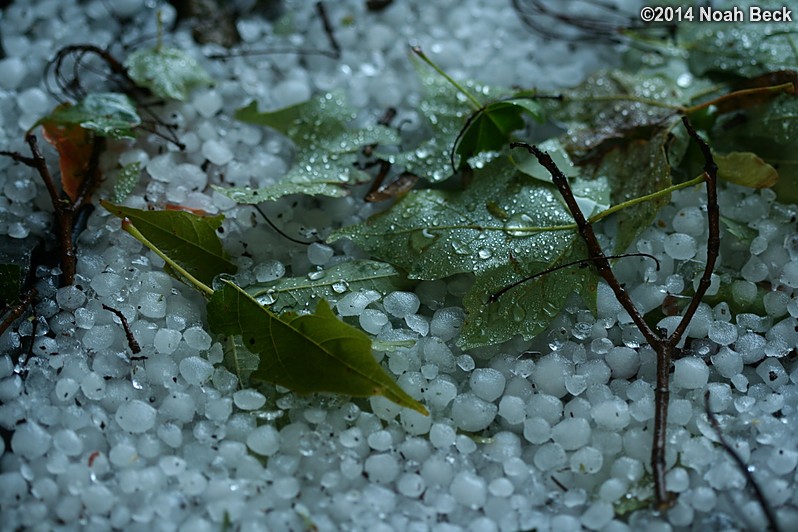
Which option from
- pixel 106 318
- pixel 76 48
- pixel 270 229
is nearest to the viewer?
pixel 106 318

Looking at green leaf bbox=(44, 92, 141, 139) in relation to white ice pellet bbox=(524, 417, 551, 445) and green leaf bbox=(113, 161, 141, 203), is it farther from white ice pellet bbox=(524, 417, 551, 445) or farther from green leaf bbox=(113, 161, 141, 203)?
white ice pellet bbox=(524, 417, 551, 445)

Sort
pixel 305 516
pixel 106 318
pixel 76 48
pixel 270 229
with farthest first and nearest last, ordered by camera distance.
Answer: pixel 76 48
pixel 270 229
pixel 106 318
pixel 305 516

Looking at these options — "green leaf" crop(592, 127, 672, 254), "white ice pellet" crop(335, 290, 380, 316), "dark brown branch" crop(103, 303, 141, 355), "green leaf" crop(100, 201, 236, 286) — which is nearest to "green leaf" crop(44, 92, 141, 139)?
"green leaf" crop(100, 201, 236, 286)

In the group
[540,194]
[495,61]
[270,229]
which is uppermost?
[495,61]

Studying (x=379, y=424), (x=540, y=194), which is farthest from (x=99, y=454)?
(x=540, y=194)

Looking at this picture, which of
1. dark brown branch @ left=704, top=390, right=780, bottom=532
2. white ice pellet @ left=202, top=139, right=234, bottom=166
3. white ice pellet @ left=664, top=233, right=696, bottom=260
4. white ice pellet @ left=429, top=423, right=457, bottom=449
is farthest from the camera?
white ice pellet @ left=202, top=139, right=234, bottom=166

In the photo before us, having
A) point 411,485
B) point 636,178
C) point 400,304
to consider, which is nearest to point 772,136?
point 636,178

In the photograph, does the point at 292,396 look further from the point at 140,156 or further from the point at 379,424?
the point at 140,156

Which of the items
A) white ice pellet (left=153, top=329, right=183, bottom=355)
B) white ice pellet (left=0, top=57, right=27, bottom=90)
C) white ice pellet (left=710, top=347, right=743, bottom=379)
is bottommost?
white ice pellet (left=153, top=329, right=183, bottom=355)
